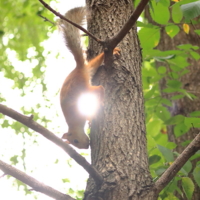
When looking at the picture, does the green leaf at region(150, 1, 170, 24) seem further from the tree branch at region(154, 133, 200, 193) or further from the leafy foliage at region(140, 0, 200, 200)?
the tree branch at region(154, 133, 200, 193)

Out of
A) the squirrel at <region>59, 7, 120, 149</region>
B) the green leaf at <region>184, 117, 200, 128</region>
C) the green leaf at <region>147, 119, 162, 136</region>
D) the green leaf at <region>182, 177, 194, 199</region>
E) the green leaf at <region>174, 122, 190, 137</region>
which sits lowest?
the green leaf at <region>182, 177, 194, 199</region>

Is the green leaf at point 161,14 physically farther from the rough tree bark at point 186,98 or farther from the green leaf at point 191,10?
the green leaf at point 191,10

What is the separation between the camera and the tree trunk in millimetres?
1656

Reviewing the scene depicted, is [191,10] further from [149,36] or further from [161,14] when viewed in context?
[149,36]

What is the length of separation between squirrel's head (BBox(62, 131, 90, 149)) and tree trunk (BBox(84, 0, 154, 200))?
3.73 ft

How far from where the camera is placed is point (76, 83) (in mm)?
2904

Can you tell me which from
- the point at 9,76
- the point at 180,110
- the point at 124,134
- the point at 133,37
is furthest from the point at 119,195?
the point at 9,76

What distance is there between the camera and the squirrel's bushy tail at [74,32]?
2.40m

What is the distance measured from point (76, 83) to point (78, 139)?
2.14ft

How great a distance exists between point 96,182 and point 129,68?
2.78ft

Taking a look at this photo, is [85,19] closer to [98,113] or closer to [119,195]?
[98,113]

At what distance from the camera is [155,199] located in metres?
1.63

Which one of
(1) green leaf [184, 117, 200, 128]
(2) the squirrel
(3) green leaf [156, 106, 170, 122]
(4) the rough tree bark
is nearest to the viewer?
(1) green leaf [184, 117, 200, 128]

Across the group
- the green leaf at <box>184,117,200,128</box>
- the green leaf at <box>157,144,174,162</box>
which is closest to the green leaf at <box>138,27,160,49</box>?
the green leaf at <box>184,117,200,128</box>
